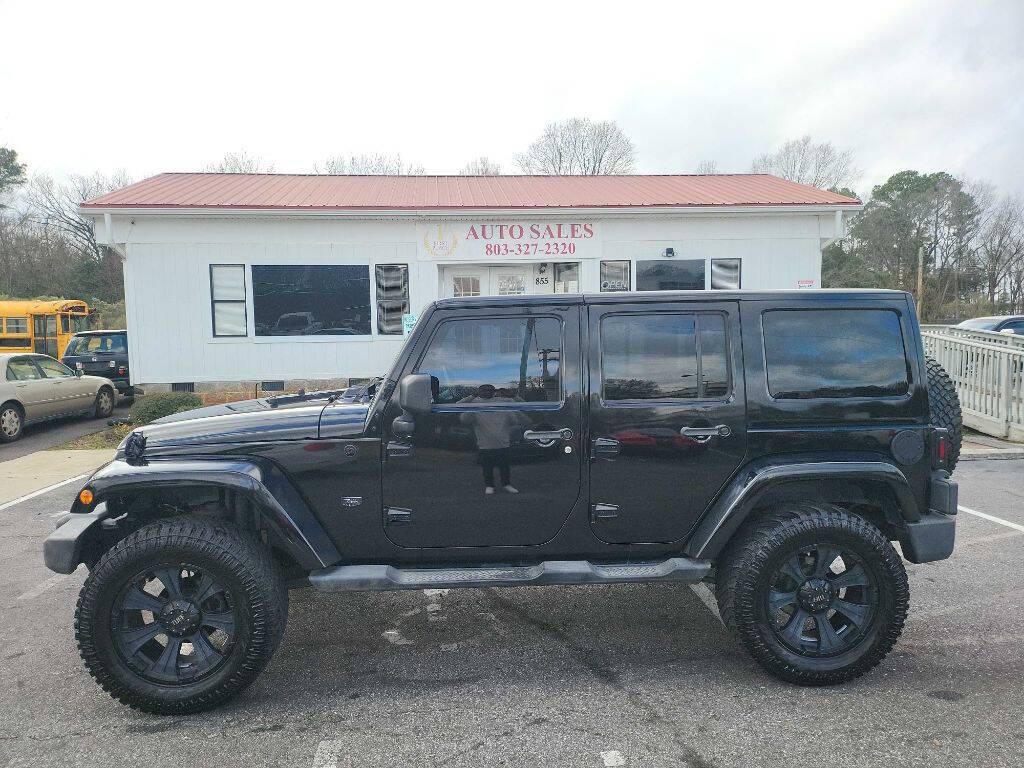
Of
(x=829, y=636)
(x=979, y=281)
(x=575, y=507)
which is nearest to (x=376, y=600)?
(x=575, y=507)

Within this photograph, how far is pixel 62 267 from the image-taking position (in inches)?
1650

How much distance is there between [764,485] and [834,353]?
807mm

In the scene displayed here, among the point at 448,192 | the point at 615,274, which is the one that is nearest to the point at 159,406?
the point at 448,192

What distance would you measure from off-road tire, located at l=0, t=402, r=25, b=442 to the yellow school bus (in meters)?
12.4

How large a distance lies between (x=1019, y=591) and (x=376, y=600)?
4283mm

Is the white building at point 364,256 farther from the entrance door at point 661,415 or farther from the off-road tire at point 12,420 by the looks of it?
the entrance door at point 661,415

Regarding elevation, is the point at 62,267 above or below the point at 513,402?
above

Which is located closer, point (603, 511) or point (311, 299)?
point (603, 511)

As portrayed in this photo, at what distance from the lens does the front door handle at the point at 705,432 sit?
334cm

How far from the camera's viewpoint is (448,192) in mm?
14391

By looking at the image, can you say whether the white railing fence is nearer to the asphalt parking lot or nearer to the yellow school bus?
the asphalt parking lot

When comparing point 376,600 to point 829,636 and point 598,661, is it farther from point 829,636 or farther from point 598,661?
point 829,636

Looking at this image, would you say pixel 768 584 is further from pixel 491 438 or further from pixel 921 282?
pixel 921 282

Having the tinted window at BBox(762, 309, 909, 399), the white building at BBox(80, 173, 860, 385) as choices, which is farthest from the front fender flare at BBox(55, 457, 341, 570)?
the white building at BBox(80, 173, 860, 385)
